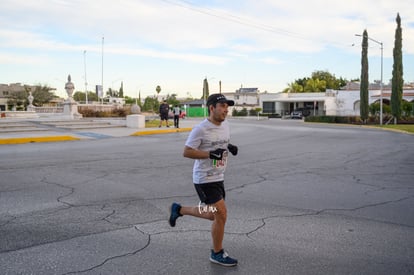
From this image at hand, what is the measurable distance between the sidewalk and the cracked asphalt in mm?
7974

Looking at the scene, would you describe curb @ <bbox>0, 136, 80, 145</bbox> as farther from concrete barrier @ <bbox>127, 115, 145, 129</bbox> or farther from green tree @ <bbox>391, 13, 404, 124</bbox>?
green tree @ <bbox>391, 13, 404, 124</bbox>

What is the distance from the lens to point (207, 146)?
4305 millimetres

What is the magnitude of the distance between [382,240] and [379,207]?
5.82 feet

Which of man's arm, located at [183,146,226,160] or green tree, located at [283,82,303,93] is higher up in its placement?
green tree, located at [283,82,303,93]

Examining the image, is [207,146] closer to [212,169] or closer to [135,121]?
[212,169]

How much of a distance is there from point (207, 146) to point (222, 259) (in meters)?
1.16

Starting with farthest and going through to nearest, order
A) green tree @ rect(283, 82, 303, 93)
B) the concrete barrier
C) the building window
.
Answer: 1. green tree @ rect(283, 82, 303, 93)
2. the building window
3. the concrete barrier

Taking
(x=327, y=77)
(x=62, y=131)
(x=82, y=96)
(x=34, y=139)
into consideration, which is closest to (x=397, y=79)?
(x=62, y=131)

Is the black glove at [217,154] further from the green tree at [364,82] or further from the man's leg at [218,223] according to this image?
the green tree at [364,82]

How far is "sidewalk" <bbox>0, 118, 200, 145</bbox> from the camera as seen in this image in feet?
61.0

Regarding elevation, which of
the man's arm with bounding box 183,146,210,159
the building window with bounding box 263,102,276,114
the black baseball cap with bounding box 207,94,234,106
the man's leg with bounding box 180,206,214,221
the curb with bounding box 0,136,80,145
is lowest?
the curb with bounding box 0,136,80,145

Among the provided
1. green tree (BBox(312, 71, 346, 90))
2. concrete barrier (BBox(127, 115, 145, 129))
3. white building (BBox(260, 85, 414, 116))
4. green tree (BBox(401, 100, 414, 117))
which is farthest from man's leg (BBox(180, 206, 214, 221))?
green tree (BBox(312, 71, 346, 90))

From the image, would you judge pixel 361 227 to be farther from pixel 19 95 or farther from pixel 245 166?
pixel 19 95

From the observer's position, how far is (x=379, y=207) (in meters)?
6.58
